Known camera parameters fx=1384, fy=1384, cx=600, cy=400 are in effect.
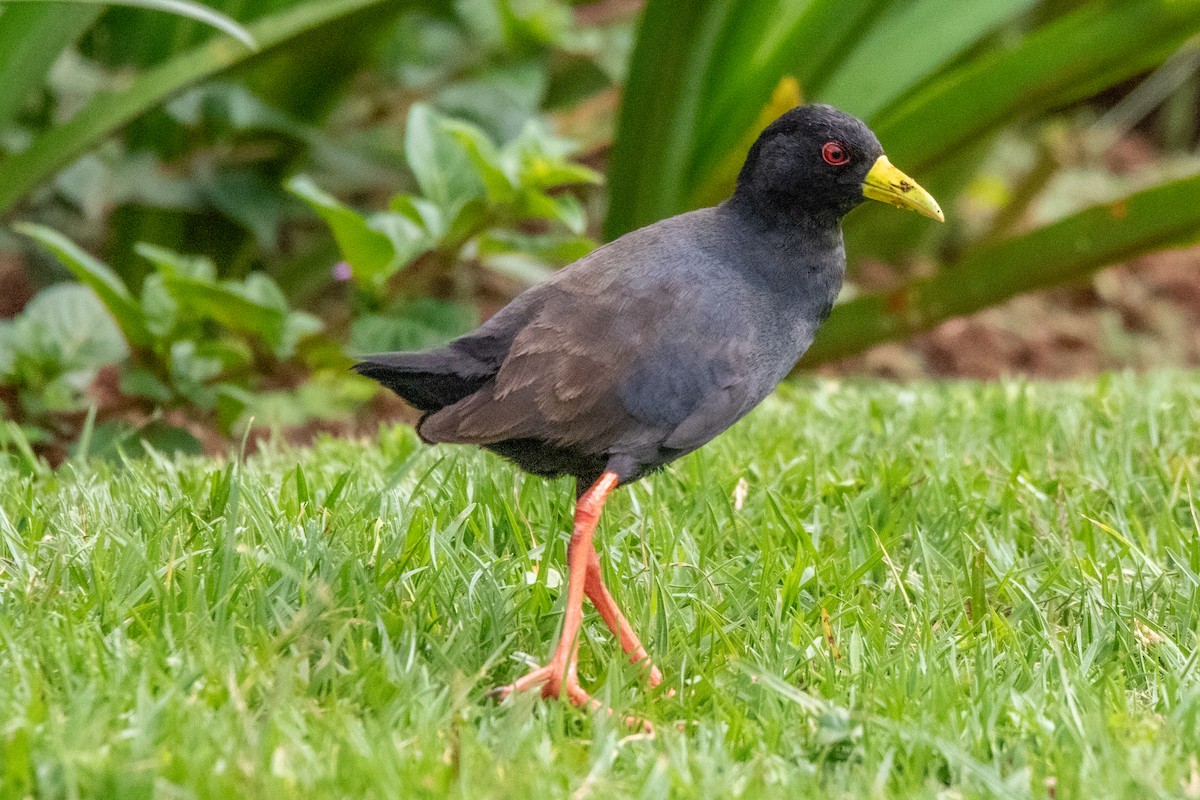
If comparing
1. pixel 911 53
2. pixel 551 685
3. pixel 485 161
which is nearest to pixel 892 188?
pixel 551 685

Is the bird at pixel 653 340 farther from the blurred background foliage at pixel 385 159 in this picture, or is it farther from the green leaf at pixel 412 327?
the green leaf at pixel 412 327

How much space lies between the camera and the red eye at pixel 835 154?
8.66 feet

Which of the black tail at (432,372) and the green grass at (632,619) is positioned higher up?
the black tail at (432,372)

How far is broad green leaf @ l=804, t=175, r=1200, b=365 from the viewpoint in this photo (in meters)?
4.30

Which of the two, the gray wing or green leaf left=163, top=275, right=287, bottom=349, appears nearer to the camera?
the gray wing

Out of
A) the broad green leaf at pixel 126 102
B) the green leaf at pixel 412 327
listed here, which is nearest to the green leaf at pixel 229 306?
the green leaf at pixel 412 327

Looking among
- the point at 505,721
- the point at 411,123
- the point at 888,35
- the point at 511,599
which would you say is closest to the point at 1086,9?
the point at 888,35

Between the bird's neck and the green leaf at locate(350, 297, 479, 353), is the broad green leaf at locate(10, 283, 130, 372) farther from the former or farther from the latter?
the bird's neck

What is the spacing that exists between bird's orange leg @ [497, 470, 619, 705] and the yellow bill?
0.76 m

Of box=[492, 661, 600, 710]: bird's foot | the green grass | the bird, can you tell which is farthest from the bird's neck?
box=[492, 661, 600, 710]: bird's foot

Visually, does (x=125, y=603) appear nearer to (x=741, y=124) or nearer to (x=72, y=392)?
(x=72, y=392)

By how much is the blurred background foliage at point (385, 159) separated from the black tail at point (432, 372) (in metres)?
0.93

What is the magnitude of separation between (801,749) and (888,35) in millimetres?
3165

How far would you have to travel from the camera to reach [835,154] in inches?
104
